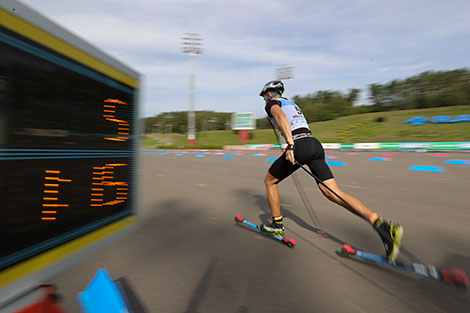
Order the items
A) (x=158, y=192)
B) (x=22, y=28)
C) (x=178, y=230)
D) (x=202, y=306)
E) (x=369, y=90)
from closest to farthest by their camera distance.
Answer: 1. (x=22, y=28)
2. (x=202, y=306)
3. (x=178, y=230)
4. (x=158, y=192)
5. (x=369, y=90)

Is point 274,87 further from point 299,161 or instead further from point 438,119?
point 438,119

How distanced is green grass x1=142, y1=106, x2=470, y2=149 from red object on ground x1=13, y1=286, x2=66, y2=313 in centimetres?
3879

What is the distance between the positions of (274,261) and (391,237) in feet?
3.72

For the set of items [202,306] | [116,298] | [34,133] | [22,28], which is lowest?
[202,306]

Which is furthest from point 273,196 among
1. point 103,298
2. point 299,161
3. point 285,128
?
point 103,298

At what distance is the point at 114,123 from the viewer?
2.80 m

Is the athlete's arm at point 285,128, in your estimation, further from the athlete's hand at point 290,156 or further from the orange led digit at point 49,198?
the orange led digit at point 49,198

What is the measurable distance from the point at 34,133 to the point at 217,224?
284cm

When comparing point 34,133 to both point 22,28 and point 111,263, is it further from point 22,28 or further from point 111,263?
point 111,263

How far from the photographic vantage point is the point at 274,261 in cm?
299

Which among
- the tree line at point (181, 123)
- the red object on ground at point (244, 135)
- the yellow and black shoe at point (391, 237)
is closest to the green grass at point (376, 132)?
the red object on ground at point (244, 135)

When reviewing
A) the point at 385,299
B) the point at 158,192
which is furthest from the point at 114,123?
the point at 158,192

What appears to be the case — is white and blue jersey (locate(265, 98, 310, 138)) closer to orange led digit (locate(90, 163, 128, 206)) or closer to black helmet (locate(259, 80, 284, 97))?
black helmet (locate(259, 80, 284, 97))

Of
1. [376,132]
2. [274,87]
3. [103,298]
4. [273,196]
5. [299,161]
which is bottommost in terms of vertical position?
[103,298]
